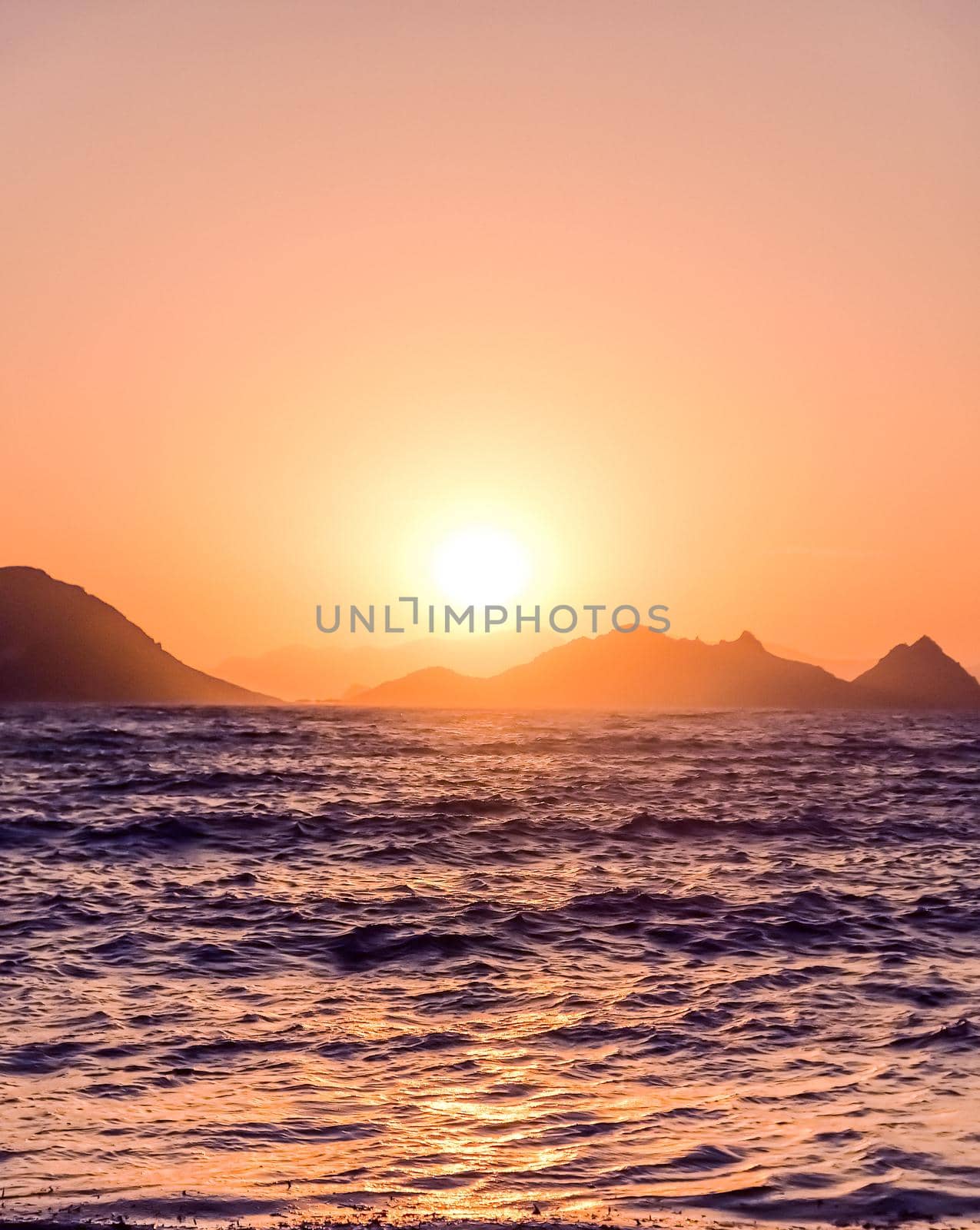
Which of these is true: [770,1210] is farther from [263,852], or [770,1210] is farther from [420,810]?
[420,810]

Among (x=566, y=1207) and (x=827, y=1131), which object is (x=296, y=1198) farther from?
(x=827, y=1131)

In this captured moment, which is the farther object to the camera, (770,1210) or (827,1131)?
(827,1131)

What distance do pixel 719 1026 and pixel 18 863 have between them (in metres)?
16.2

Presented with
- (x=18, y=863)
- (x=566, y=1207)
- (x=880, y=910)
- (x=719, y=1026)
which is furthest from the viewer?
(x=18, y=863)

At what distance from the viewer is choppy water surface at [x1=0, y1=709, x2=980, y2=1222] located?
29.7ft

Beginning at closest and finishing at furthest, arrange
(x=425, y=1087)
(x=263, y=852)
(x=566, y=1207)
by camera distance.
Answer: (x=566, y=1207), (x=425, y=1087), (x=263, y=852)

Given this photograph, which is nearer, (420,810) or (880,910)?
(880,910)

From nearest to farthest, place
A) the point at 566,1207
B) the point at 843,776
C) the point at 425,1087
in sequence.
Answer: the point at 566,1207
the point at 425,1087
the point at 843,776

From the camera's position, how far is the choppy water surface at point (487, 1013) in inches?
356

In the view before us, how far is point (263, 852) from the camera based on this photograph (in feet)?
84.0

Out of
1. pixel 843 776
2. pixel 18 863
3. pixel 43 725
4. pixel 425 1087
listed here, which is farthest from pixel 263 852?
pixel 43 725

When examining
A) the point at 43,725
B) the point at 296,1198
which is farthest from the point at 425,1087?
the point at 43,725

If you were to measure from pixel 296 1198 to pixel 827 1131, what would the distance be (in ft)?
15.7

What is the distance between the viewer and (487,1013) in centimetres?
1391
